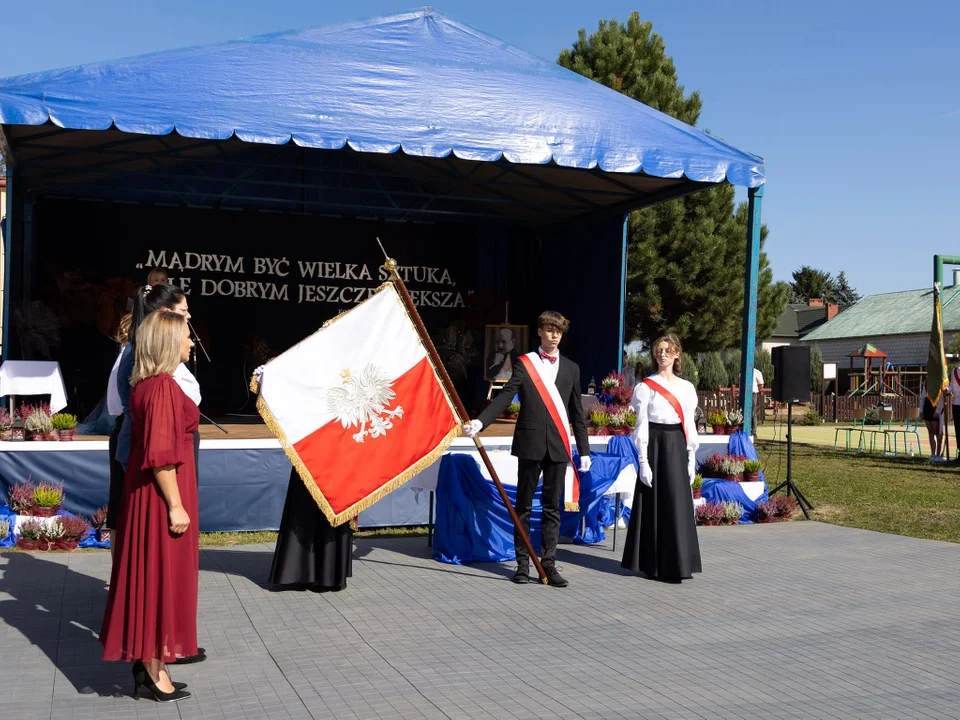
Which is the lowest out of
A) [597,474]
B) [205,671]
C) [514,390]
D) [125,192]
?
[205,671]

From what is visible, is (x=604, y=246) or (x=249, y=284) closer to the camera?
(x=604, y=246)

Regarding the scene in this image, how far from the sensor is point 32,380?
1119cm

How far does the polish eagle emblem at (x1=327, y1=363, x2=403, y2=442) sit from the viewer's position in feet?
23.4

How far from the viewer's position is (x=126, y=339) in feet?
21.8

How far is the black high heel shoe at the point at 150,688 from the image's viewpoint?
4.80 m

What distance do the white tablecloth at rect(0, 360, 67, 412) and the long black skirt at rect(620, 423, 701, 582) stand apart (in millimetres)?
6439

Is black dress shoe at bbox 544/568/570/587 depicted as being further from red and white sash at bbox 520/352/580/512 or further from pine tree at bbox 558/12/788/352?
pine tree at bbox 558/12/788/352

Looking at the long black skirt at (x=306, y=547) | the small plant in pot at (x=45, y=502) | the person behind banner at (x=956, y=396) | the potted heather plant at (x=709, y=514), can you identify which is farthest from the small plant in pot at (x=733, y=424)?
the person behind banner at (x=956, y=396)

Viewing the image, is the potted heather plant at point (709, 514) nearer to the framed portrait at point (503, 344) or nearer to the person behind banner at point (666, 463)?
the person behind banner at point (666, 463)

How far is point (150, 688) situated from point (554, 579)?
11.3 feet

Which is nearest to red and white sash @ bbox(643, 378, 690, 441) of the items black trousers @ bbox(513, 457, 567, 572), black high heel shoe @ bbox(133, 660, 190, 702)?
black trousers @ bbox(513, 457, 567, 572)

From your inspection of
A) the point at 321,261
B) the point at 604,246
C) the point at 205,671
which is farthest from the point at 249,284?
the point at 205,671

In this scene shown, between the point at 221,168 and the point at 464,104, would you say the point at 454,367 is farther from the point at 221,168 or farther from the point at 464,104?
the point at 464,104

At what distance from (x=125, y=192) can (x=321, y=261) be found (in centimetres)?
321
